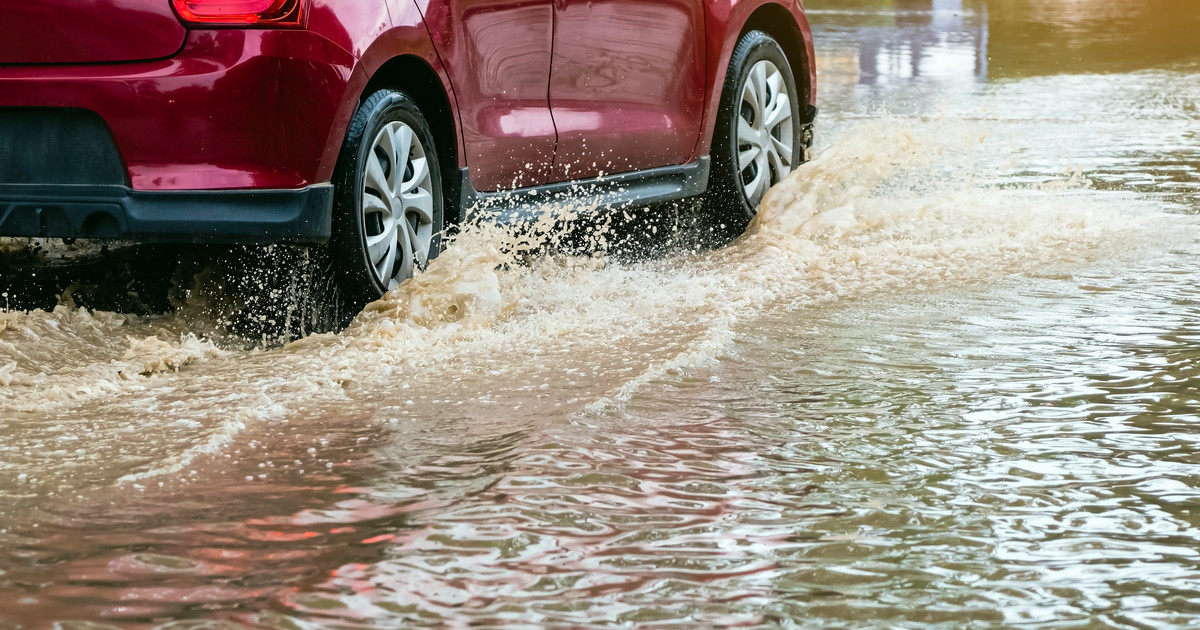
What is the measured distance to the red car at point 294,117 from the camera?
4.38 m

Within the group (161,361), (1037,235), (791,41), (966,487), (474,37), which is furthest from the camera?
(791,41)

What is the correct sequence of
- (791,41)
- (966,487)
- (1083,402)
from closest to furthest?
(966,487) < (1083,402) < (791,41)

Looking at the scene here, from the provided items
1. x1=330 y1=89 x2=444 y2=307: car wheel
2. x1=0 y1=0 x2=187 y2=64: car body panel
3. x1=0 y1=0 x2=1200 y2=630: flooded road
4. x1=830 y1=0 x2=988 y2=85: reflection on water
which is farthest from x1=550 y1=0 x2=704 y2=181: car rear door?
x1=830 y1=0 x2=988 y2=85: reflection on water

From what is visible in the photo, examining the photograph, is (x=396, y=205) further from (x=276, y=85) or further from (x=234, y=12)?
(x=234, y=12)

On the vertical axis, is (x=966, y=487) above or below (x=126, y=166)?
below

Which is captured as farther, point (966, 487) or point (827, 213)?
point (827, 213)

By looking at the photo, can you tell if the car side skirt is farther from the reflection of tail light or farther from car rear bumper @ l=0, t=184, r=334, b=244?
the reflection of tail light

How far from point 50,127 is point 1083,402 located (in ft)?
9.08

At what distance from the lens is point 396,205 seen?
489cm

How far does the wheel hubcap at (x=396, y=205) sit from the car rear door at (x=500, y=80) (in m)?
0.24

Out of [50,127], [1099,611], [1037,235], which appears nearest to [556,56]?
[50,127]

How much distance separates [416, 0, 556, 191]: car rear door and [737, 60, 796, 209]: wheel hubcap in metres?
1.55

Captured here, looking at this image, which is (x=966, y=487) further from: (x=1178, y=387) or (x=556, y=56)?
(x=556, y=56)

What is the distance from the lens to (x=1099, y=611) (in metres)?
2.63
